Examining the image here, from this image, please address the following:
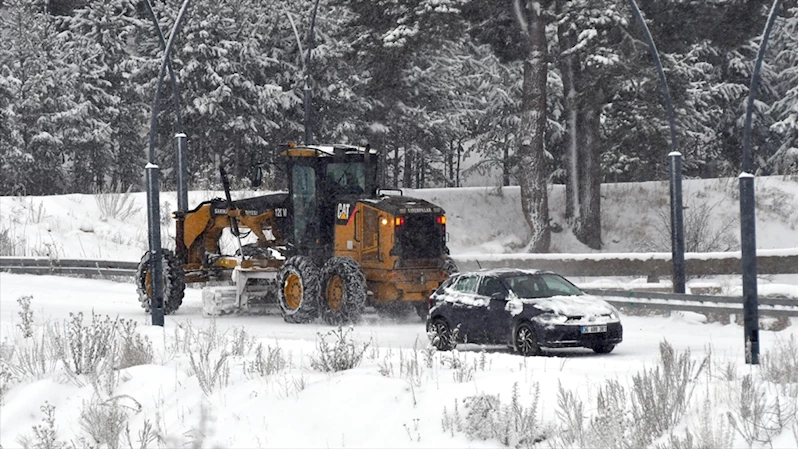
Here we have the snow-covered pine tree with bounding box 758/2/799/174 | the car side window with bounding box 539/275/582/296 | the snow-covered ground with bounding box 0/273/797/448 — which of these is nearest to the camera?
the snow-covered ground with bounding box 0/273/797/448

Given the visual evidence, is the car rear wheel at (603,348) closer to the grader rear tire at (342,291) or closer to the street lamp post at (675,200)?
the grader rear tire at (342,291)

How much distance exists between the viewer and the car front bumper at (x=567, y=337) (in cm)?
1622

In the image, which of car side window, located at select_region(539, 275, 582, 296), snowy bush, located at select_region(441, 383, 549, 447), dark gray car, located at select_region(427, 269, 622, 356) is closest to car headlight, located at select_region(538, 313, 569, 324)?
dark gray car, located at select_region(427, 269, 622, 356)

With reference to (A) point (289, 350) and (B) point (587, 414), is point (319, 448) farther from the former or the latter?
(A) point (289, 350)

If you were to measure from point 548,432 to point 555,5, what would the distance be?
93.6ft

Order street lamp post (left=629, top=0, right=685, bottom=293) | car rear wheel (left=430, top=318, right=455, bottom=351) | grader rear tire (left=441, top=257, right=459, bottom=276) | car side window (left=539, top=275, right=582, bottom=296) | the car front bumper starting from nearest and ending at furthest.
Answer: the car front bumper, car side window (left=539, top=275, right=582, bottom=296), car rear wheel (left=430, top=318, right=455, bottom=351), grader rear tire (left=441, top=257, right=459, bottom=276), street lamp post (left=629, top=0, right=685, bottom=293)

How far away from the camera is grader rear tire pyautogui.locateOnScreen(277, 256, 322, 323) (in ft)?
70.8

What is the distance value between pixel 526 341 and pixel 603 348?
43.9 inches

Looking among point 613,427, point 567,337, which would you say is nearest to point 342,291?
point 567,337

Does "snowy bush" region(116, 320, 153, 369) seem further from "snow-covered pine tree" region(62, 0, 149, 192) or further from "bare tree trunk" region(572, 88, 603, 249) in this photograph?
"snow-covered pine tree" region(62, 0, 149, 192)

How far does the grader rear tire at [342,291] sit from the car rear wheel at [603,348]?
556 centimetres

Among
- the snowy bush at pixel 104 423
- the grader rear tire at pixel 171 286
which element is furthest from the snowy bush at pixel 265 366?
the grader rear tire at pixel 171 286

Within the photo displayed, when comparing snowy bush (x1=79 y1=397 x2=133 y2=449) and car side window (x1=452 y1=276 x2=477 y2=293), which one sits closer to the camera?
snowy bush (x1=79 y1=397 x2=133 y2=449)

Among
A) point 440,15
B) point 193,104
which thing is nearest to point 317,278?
point 440,15
